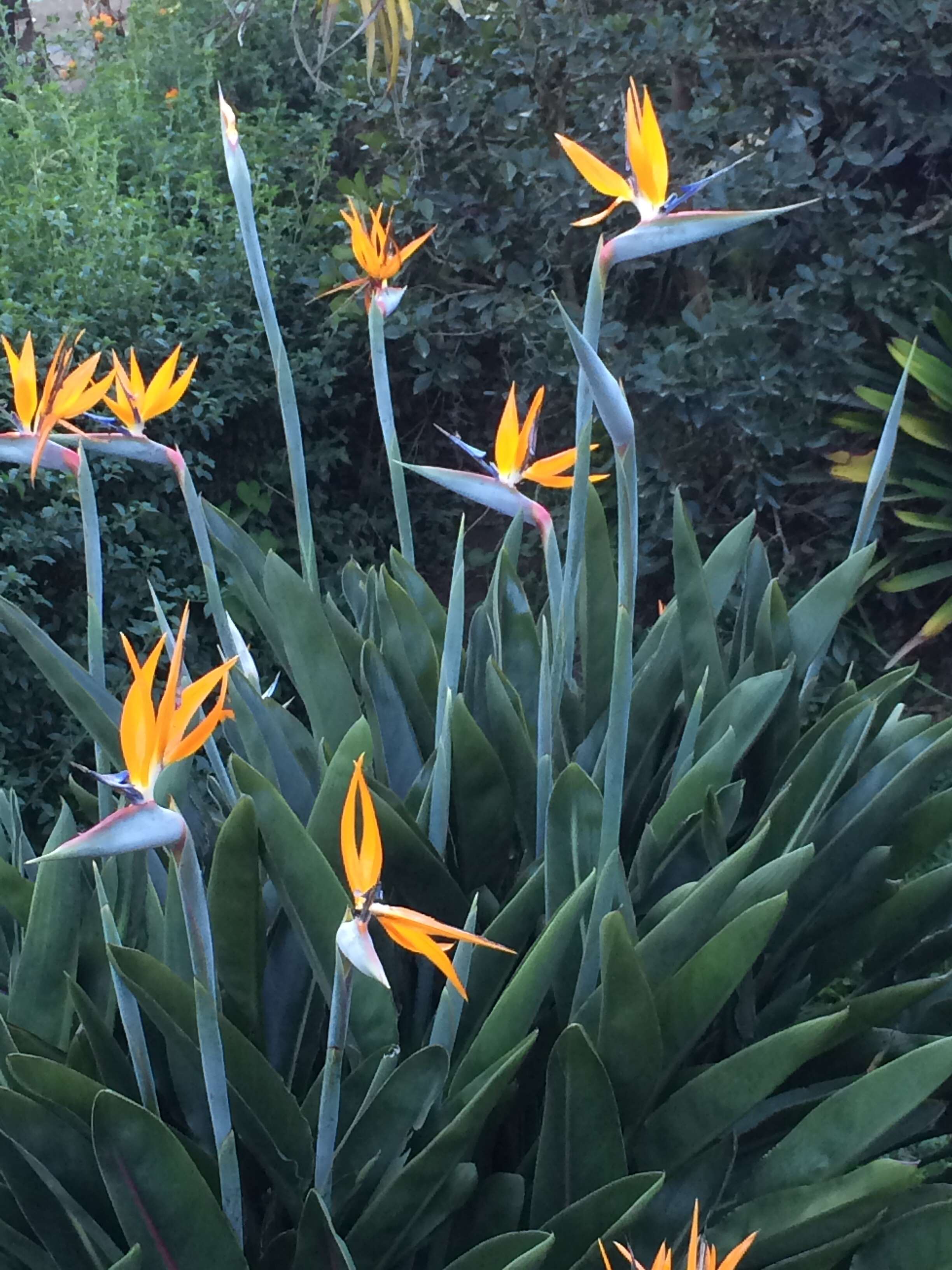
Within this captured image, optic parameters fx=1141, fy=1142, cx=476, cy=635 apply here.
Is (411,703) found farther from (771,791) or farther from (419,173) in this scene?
(419,173)

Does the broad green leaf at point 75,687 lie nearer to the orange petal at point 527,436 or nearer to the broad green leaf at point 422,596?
the orange petal at point 527,436

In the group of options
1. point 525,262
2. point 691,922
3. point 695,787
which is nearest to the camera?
point 691,922

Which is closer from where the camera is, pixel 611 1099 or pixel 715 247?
pixel 611 1099

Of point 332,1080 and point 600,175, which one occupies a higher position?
point 600,175

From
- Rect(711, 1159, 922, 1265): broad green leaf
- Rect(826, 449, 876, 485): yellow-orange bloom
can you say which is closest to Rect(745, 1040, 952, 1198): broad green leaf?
Rect(711, 1159, 922, 1265): broad green leaf

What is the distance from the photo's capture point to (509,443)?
91 centimetres

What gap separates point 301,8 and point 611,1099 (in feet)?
11.0

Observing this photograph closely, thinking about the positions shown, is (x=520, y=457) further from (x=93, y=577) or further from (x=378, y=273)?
(x=93, y=577)

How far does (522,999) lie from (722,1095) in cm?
14

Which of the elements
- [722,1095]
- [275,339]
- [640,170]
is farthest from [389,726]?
[640,170]

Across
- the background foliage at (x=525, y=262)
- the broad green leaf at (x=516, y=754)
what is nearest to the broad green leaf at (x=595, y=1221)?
the broad green leaf at (x=516, y=754)

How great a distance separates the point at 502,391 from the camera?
281cm

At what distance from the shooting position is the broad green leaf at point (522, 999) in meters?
→ 0.72

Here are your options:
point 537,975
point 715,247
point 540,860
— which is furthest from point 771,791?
point 715,247
